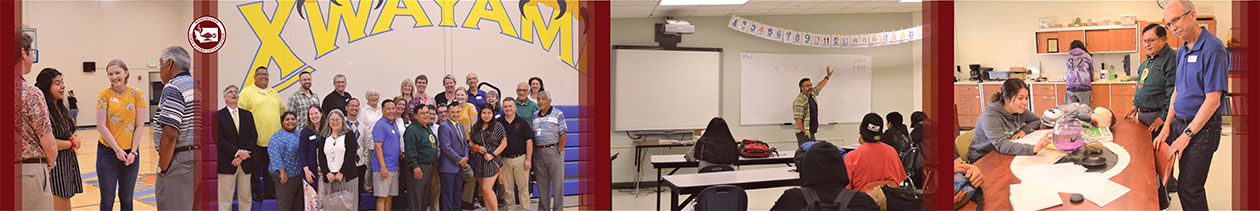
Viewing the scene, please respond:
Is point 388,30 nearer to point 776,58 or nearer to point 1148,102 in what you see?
point 776,58

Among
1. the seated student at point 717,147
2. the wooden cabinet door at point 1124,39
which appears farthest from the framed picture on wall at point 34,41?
the wooden cabinet door at point 1124,39

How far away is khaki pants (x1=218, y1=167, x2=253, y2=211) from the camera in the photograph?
142 inches

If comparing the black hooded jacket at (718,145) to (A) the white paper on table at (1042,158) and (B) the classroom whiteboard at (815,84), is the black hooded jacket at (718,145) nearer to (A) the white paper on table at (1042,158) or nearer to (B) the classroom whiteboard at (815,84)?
(B) the classroom whiteboard at (815,84)

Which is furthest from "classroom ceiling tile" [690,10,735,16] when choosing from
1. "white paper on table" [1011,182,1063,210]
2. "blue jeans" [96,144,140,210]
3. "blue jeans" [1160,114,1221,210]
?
"blue jeans" [96,144,140,210]

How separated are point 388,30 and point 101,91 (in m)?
1.40

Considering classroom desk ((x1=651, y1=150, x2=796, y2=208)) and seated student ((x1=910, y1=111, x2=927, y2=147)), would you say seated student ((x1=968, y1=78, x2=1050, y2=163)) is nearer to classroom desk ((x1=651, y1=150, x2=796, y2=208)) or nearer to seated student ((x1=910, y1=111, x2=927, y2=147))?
seated student ((x1=910, y1=111, x2=927, y2=147))

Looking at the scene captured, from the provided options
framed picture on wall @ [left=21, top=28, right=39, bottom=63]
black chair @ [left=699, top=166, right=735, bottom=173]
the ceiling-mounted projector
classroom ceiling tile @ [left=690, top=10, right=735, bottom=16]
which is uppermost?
classroom ceiling tile @ [left=690, top=10, right=735, bottom=16]

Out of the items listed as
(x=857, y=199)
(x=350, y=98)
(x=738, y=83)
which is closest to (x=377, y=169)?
(x=350, y=98)

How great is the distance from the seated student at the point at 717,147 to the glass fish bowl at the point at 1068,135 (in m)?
1.66

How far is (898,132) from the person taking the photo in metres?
3.89

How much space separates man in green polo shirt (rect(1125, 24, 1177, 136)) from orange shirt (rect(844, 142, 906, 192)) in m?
1.36

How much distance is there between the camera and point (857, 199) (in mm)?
2965

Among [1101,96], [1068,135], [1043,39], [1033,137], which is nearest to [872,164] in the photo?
[1033,137]

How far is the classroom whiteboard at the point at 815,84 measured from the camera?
396 centimetres
